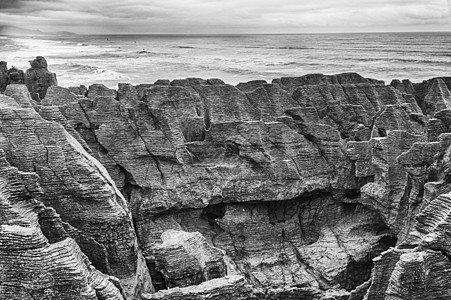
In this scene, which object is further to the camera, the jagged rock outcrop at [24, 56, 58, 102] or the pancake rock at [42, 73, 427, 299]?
the jagged rock outcrop at [24, 56, 58, 102]

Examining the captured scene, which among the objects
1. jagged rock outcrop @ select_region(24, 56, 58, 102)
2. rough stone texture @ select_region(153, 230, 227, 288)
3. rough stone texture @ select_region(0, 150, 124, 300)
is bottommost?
rough stone texture @ select_region(153, 230, 227, 288)

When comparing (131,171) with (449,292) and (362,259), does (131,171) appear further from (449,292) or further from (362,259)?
(449,292)

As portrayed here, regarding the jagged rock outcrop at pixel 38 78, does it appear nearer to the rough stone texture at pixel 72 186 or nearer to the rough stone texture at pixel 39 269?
the rough stone texture at pixel 72 186

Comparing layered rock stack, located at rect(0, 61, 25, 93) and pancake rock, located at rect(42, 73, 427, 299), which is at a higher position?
layered rock stack, located at rect(0, 61, 25, 93)

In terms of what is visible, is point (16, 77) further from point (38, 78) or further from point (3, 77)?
point (38, 78)

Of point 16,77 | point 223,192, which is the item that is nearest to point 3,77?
point 16,77

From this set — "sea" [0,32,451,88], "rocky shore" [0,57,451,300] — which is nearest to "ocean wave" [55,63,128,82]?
"sea" [0,32,451,88]

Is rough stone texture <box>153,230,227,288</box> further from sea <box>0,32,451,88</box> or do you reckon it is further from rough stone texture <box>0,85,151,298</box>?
sea <box>0,32,451,88</box>

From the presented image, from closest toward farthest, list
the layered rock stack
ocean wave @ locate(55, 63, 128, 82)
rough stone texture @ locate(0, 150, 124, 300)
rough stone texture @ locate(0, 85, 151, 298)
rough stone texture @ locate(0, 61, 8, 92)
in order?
1. rough stone texture @ locate(0, 150, 124, 300)
2. rough stone texture @ locate(0, 85, 151, 298)
3. rough stone texture @ locate(0, 61, 8, 92)
4. the layered rock stack
5. ocean wave @ locate(55, 63, 128, 82)
